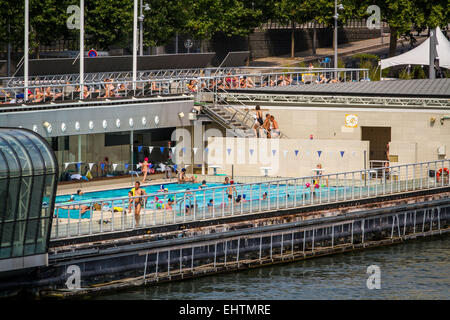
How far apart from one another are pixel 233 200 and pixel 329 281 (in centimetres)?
492

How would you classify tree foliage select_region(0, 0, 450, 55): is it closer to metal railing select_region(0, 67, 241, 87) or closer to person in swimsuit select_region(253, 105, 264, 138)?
metal railing select_region(0, 67, 241, 87)

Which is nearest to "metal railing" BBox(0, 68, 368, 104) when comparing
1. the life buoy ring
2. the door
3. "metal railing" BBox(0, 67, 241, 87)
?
"metal railing" BBox(0, 67, 241, 87)

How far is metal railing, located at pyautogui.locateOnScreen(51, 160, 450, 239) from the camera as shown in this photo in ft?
130

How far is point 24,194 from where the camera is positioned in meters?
36.3

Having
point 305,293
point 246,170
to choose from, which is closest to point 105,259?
point 305,293

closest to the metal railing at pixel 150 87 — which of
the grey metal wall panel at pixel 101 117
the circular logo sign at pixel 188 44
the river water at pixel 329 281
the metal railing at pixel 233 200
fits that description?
the grey metal wall panel at pixel 101 117

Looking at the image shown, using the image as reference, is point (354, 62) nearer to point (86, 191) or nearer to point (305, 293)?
point (86, 191)

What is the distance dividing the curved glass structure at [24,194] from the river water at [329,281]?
3.51 metres

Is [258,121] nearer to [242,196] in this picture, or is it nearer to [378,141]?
[378,141]

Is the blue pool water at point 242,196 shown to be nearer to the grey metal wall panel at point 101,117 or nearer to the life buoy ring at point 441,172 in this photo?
the grey metal wall panel at point 101,117

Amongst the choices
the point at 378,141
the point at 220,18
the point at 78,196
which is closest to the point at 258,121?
the point at 378,141

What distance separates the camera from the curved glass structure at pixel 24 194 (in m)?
35.9

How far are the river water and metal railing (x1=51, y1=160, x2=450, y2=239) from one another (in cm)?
227
